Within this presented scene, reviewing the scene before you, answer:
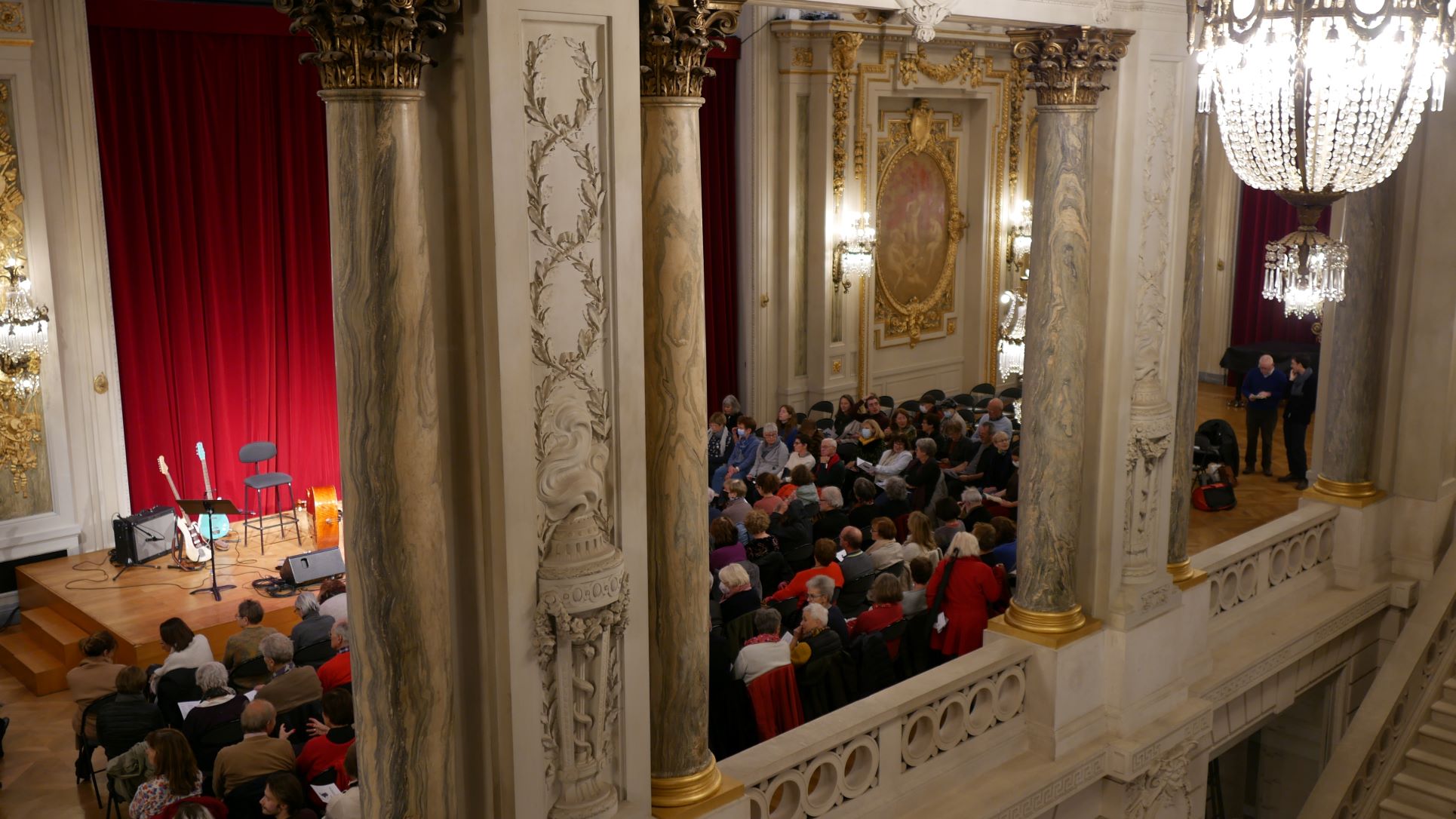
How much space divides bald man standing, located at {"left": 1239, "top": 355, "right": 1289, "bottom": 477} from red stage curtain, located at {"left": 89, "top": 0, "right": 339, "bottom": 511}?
9.11 m

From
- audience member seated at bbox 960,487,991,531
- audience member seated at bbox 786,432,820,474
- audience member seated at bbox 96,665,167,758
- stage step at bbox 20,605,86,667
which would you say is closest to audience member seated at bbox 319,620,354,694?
audience member seated at bbox 96,665,167,758

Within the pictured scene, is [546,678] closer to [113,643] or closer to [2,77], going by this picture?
[113,643]

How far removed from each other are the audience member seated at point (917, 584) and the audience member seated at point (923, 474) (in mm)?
3034

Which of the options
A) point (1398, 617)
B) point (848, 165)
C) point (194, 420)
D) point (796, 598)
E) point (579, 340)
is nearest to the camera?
point (579, 340)

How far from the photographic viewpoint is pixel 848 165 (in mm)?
14578

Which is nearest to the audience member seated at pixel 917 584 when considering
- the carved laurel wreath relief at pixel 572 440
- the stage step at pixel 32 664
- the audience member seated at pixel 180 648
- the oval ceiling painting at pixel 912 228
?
the carved laurel wreath relief at pixel 572 440

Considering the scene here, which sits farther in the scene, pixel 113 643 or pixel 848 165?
pixel 848 165

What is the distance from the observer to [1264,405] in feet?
42.0

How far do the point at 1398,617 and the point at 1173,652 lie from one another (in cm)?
325

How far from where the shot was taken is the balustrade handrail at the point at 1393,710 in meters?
7.63

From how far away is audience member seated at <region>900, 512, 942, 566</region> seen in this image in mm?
8109

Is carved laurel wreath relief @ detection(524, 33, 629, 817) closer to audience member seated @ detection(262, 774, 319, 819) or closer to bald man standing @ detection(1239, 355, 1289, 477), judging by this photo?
audience member seated @ detection(262, 774, 319, 819)

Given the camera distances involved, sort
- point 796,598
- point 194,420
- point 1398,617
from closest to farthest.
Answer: point 796,598 < point 1398,617 < point 194,420

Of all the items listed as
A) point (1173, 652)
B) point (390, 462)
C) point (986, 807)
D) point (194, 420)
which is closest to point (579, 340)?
point (390, 462)
